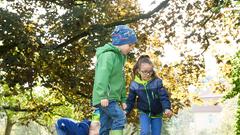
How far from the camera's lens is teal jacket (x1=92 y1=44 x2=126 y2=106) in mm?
5816

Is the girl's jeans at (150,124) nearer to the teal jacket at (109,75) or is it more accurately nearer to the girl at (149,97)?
the girl at (149,97)

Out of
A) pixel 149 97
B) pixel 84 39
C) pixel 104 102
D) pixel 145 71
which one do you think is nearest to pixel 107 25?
pixel 84 39

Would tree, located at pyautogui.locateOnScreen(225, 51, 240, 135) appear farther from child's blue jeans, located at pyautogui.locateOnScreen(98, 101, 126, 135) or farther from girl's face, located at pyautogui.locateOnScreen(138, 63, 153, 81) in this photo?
child's blue jeans, located at pyautogui.locateOnScreen(98, 101, 126, 135)

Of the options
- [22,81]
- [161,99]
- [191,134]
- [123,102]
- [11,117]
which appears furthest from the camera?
[191,134]

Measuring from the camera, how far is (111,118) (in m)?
5.98

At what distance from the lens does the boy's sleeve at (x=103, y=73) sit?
5.79 m

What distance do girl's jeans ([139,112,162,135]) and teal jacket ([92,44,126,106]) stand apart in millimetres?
1518

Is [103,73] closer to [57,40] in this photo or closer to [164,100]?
[164,100]

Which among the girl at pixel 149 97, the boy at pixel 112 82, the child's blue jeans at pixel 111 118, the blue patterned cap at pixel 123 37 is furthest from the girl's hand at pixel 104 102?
the girl at pixel 149 97

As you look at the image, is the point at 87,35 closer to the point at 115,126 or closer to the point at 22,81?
the point at 22,81

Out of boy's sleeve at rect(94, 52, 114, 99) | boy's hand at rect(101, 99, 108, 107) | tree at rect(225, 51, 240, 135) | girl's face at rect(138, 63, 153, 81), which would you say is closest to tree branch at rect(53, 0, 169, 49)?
tree at rect(225, 51, 240, 135)

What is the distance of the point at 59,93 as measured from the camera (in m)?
20.9

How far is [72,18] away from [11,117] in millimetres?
25440

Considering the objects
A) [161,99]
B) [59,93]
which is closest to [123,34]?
[161,99]
